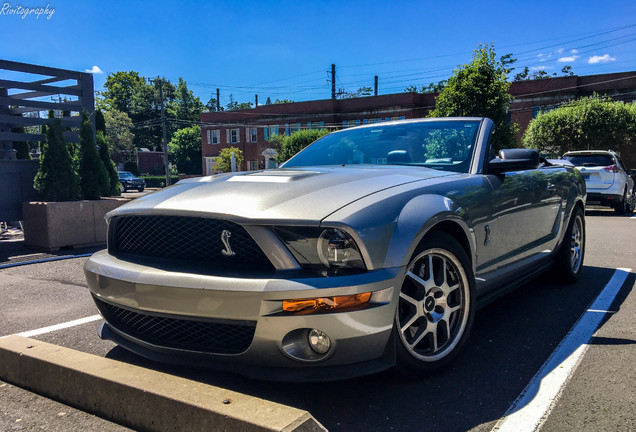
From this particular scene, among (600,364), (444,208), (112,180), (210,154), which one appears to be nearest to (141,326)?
(444,208)

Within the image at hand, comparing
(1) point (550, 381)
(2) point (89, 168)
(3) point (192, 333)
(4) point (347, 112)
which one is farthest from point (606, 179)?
(4) point (347, 112)

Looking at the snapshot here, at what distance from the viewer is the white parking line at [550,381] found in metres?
2.20

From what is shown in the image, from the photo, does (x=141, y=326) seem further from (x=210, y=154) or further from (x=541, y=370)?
(x=210, y=154)

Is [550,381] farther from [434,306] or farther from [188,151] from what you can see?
[188,151]

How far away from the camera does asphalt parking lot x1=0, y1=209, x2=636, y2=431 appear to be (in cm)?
223

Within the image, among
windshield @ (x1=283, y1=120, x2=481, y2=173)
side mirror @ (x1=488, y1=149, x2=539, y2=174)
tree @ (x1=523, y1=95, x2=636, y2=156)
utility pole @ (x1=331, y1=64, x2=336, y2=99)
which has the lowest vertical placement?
side mirror @ (x1=488, y1=149, x2=539, y2=174)

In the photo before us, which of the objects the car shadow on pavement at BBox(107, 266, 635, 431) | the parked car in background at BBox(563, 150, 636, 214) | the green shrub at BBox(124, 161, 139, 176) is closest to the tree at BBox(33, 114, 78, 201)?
the car shadow on pavement at BBox(107, 266, 635, 431)

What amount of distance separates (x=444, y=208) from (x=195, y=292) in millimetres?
1385

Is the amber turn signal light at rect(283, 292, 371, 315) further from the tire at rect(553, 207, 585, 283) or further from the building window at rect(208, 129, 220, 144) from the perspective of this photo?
the building window at rect(208, 129, 220, 144)

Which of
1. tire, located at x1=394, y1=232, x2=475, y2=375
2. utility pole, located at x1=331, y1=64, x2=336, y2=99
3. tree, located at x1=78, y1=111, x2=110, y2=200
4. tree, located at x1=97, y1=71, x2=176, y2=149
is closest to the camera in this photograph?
tire, located at x1=394, y1=232, x2=475, y2=375

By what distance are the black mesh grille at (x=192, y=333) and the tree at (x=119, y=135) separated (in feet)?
204

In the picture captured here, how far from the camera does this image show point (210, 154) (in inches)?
2095

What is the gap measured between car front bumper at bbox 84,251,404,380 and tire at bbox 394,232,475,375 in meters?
0.19

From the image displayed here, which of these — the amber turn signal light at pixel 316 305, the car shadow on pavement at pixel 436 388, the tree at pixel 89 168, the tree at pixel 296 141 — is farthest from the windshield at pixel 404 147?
the tree at pixel 296 141
